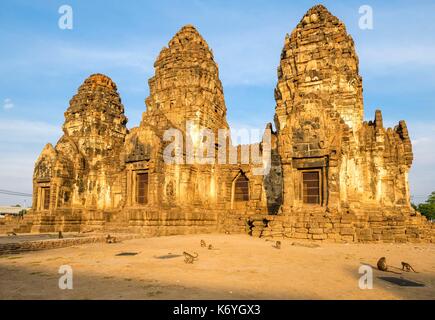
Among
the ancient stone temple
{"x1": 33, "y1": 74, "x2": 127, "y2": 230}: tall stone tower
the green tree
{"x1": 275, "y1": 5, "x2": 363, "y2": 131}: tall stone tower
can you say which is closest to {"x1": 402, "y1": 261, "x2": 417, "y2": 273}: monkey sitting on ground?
the ancient stone temple

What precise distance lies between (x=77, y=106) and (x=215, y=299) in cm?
2316

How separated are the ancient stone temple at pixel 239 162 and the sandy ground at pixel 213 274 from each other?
4.60 m

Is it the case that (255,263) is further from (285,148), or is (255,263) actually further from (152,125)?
(152,125)

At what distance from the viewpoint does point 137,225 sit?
17.2 meters

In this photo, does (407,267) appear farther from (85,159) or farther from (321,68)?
(85,159)

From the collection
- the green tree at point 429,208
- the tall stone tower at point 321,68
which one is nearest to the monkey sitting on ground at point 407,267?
the tall stone tower at point 321,68

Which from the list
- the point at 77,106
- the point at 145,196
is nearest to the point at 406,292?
the point at 145,196

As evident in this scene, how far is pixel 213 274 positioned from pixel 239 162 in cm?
1434

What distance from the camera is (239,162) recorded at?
21078 millimetres

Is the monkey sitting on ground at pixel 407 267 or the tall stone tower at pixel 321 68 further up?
the tall stone tower at pixel 321 68

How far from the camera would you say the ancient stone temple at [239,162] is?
50.8 feet

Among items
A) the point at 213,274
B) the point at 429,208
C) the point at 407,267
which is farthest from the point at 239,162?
the point at 429,208

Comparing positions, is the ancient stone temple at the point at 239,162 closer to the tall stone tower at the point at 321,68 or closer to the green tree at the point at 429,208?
A: the tall stone tower at the point at 321,68

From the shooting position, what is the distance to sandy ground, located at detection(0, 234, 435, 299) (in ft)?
18.1
